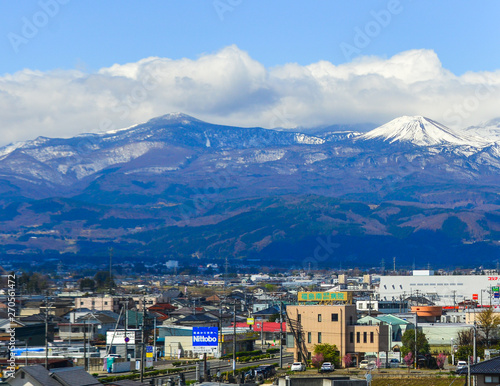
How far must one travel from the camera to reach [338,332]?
206ft

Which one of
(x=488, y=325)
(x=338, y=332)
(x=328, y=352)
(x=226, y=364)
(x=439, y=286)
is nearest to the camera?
(x=328, y=352)

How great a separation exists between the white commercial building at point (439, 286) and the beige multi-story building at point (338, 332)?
87121 millimetres

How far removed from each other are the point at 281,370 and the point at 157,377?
821 cm

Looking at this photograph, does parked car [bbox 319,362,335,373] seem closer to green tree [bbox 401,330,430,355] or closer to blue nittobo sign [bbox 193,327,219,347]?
green tree [bbox 401,330,430,355]

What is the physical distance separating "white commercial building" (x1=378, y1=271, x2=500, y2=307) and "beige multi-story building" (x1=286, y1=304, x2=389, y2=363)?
8712 centimetres

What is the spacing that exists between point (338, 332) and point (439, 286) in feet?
337

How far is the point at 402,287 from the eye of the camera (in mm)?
157375

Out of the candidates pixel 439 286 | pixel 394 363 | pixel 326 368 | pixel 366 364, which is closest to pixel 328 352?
pixel 366 364

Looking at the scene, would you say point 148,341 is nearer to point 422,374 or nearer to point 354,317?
point 354,317

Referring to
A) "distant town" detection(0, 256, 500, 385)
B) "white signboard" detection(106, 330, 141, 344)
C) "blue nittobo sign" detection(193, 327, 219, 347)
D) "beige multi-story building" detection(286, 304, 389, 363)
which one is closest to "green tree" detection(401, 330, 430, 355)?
"distant town" detection(0, 256, 500, 385)

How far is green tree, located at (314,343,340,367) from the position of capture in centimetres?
6028

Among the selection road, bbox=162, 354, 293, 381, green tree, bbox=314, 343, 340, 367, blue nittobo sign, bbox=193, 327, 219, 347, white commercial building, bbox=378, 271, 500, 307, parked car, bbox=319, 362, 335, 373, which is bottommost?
road, bbox=162, 354, 293, 381

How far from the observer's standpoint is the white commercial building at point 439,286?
15260cm

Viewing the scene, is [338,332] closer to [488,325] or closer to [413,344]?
[413,344]
